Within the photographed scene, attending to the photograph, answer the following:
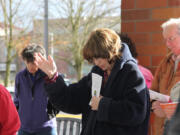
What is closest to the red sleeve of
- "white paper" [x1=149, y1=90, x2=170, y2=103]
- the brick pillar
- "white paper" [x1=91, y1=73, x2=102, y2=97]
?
"white paper" [x1=91, y1=73, x2=102, y2=97]

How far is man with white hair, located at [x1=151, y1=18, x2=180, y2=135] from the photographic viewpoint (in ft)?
6.84

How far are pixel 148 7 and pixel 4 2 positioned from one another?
1283cm

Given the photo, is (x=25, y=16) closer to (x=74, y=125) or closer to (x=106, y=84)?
(x=74, y=125)

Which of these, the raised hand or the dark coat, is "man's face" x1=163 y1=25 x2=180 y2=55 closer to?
the dark coat

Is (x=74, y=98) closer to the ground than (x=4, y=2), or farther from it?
closer to the ground

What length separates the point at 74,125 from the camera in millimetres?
3158

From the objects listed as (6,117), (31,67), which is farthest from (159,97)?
(31,67)

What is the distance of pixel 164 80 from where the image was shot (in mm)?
2156

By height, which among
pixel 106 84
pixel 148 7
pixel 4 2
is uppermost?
pixel 4 2

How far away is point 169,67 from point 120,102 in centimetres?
56

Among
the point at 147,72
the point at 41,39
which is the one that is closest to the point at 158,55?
the point at 147,72

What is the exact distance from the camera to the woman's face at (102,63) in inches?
→ 77.2

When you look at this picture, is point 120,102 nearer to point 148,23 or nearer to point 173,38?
point 173,38

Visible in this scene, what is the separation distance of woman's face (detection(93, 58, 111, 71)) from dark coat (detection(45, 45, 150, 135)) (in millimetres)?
80
